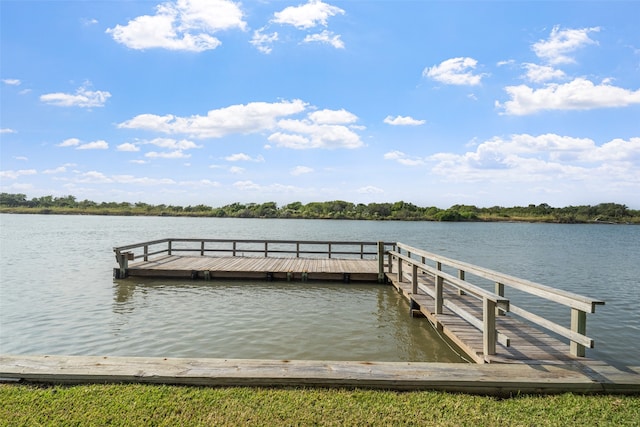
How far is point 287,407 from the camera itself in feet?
12.6

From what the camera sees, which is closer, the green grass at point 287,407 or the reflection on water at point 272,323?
the green grass at point 287,407

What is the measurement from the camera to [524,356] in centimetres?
535

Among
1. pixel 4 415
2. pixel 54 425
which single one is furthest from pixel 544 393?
pixel 4 415

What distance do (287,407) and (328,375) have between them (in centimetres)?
69

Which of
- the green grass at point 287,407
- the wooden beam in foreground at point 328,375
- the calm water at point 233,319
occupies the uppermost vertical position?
the wooden beam in foreground at point 328,375

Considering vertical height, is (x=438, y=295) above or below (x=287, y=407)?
above

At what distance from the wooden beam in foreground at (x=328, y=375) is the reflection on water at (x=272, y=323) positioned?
2.32 meters

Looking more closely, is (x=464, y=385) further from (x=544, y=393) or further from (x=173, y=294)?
(x=173, y=294)

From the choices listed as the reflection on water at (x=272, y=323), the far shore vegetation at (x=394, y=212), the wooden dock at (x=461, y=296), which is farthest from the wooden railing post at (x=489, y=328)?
the far shore vegetation at (x=394, y=212)

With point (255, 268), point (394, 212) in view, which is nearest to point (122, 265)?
point (255, 268)

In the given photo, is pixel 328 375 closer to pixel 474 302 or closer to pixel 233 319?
pixel 233 319

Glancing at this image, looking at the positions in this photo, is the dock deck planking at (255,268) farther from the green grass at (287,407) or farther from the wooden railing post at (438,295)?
the green grass at (287,407)

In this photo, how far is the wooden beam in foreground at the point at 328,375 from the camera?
429cm

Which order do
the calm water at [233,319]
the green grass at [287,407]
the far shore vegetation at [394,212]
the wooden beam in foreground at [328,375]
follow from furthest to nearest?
the far shore vegetation at [394,212]
the calm water at [233,319]
the wooden beam in foreground at [328,375]
the green grass at [287,407]
